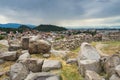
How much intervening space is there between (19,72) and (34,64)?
1.02 m

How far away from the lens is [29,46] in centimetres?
1723

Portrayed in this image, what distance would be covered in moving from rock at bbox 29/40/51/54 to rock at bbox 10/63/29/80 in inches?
102

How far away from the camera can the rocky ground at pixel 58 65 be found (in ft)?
40.7

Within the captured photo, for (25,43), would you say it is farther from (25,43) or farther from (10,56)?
(10,56)

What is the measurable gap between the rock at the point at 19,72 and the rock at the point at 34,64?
0.28m

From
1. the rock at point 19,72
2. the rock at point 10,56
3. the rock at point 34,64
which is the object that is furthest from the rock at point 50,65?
the rock at point 10,56

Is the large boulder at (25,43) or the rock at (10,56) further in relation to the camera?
the large boulder at (25,43)

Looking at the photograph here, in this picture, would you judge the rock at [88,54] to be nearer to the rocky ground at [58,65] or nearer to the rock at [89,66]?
the rocky ground at [58,65]

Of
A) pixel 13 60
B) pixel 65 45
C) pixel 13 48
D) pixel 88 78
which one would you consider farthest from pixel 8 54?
pixel 65 45

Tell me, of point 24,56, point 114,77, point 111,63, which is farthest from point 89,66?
point 24,56

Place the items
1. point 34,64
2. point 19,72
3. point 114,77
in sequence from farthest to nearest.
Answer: point 34,64 < point 19,72 < point 114,77

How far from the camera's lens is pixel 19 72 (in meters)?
14.0

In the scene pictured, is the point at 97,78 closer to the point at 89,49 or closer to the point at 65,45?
the point at 89,49

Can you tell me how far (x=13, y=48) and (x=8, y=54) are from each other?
6.50 ft
